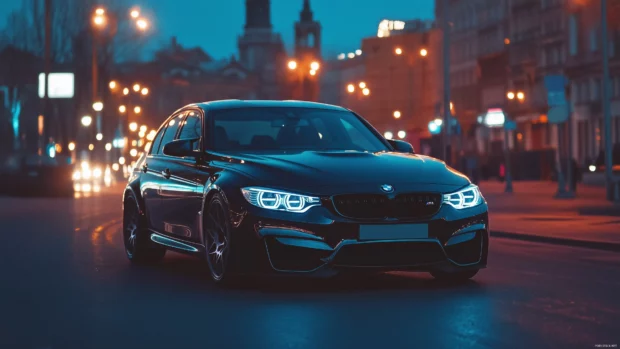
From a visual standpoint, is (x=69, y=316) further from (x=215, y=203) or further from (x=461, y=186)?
(x=461, y=186)

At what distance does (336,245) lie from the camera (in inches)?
457

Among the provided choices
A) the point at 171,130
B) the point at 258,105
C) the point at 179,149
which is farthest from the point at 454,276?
the point at 171,130

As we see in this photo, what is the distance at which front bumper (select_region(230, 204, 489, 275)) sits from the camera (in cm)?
1159

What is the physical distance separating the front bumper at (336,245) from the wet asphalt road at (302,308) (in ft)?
0.78

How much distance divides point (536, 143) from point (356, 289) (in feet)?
279

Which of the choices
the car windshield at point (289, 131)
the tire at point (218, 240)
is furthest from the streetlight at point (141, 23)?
the tire at point (218, 240)

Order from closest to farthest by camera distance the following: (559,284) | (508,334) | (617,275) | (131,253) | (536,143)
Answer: (508,334) → (559,284) → (617,275) → (131,253) → (536,143)

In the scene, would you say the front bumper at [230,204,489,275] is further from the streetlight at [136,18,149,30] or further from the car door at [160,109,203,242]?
the streetlight at [136,18,149,30]

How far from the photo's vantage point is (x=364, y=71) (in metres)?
188

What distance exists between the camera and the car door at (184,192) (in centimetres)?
1321

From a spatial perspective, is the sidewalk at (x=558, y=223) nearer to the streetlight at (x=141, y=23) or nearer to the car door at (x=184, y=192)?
the car door at (x=184, y=192)

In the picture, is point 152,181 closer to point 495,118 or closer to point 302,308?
point 302,308

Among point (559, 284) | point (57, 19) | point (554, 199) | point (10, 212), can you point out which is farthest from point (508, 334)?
point (57, 19)

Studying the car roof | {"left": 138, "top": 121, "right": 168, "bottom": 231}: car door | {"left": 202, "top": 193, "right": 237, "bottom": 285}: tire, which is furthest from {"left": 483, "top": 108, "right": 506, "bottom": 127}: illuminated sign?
{"left": 202, "top": 193, "right": 237, "bottom": 285}: tire
